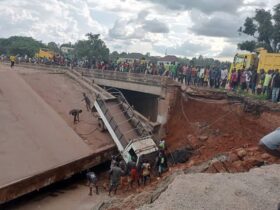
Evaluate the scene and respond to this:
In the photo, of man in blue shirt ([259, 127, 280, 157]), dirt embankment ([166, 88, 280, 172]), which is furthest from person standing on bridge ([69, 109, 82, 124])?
man in blue shirt ([259, 127, 280, 157])

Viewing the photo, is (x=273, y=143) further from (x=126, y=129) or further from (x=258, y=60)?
(x=258, y=60)

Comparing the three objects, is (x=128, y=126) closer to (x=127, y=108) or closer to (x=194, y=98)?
(x=127, y=108)

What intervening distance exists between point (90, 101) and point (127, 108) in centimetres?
290

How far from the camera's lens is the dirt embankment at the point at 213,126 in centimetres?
1862

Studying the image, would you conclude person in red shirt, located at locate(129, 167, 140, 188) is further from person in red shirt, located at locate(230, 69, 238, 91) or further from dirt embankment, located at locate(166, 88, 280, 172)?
person in red shirt, located at locate(230, 69, 238, 91)

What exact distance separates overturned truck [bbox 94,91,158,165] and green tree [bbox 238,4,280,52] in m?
22.4

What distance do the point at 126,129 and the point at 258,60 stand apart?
12.0m

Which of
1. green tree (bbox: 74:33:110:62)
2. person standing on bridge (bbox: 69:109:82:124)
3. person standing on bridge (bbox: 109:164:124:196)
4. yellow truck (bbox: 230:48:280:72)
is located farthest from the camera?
green tree (bbox: 74:33:110:62)

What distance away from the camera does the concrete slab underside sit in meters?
15.9

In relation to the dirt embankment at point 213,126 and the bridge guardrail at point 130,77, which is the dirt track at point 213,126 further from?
the bridge guardrail at point 130,77

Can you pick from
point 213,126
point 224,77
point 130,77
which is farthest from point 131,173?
point 130,77

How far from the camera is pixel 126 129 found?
21.9 meters

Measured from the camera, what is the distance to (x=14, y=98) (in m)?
21.3

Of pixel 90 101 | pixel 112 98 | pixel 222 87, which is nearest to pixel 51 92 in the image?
pixel 90 101
